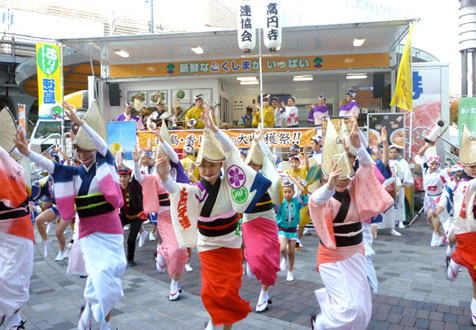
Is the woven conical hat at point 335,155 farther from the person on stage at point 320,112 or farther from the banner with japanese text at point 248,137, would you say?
the person on stage at point 320,112

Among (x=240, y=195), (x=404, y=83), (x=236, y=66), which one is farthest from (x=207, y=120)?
(x=236, y=66)

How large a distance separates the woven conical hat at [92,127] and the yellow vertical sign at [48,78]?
13.1 m

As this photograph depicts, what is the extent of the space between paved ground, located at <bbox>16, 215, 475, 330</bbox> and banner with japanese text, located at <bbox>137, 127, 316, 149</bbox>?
15.8 ft

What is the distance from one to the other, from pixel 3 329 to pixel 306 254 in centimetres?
531

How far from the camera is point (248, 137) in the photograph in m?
11.9

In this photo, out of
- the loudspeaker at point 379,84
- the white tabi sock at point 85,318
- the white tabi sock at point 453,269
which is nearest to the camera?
the white tabi sock at point 85,318

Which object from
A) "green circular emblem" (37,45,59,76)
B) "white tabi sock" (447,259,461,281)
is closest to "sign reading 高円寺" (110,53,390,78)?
"green circular emblem" (37,45,59,76)

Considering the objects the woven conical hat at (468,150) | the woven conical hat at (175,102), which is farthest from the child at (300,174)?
the woven conical hat at (175,102)

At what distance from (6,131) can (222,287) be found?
3.01m

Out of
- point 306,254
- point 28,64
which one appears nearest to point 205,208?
point 306,254

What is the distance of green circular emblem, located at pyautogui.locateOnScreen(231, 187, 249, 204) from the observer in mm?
3699

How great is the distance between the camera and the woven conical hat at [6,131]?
434 cm

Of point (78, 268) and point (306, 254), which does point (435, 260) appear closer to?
point (306, 254)

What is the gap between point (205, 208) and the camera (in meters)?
3.82
